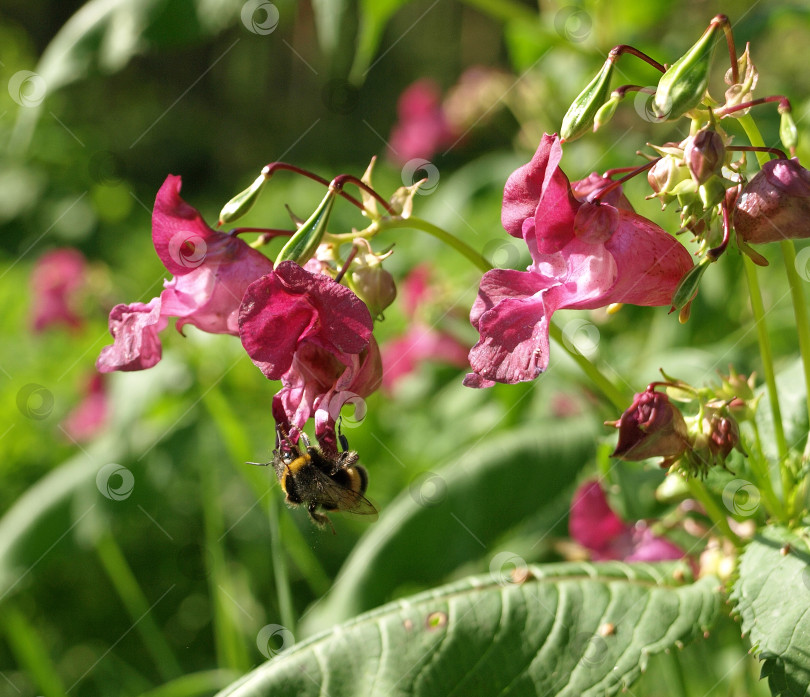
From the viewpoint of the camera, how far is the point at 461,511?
4.91ft

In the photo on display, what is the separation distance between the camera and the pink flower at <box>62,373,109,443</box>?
2.68m

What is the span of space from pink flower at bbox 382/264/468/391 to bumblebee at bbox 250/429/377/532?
1.26 meters

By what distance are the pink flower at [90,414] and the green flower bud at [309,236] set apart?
206cm

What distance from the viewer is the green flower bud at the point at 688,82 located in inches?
26.4

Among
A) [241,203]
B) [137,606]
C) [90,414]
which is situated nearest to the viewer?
[241,203]

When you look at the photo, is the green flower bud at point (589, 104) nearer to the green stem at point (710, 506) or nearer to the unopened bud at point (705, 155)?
the unopened bud at point (705, 155)

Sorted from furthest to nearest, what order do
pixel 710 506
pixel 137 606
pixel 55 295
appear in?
pixel 55 295
pixel 137 606
pixel 710 506

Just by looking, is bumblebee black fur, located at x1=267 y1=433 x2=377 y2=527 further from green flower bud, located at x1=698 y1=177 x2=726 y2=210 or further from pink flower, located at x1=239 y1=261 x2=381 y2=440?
green flower bud, located at x1=698 y1=177 x2=726 y2=210

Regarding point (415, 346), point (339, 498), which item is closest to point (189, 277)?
point (339, 498)

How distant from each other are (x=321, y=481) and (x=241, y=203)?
1.13ft

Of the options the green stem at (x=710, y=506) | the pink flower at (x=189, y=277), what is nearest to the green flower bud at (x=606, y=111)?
the pink flower at (x=189, y=277)

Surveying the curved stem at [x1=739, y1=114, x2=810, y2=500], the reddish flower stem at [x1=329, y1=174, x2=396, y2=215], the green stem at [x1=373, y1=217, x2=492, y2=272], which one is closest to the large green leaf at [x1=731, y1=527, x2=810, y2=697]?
the curved stem at [x1=739, y1=114, x2=810, y2=500]

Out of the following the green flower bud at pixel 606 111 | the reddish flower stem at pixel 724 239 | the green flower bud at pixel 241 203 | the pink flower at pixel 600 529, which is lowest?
the pink flower at pixel 600 529

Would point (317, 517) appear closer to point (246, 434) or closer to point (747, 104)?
point (747, 104)
